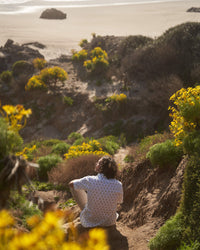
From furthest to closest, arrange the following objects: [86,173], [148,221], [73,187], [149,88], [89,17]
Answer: [89,17] < [149,88] < [86,173] < [148,221] < [73,187]

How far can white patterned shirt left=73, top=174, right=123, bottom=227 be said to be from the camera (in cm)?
431

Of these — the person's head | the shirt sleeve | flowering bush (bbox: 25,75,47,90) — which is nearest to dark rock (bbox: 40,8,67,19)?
flowering bush (bbox: 25,75,47,90)

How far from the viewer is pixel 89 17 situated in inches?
2438

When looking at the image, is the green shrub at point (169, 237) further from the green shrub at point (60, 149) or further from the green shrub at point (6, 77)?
the green shrub at point (6, 77)

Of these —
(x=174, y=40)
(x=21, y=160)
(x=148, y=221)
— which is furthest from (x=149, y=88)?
(x=21, y=160)

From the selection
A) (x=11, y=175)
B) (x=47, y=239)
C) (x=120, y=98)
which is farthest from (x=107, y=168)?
(x=120, y=98)

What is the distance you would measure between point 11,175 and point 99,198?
2.10 meters

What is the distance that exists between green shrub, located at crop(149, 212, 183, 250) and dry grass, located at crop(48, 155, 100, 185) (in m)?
3.88

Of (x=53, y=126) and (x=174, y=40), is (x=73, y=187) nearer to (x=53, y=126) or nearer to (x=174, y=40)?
(x=53, y=126)

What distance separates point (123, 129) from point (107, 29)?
116ft

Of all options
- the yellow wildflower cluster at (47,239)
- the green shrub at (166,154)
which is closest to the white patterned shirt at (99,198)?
the green shrub at (166,154)

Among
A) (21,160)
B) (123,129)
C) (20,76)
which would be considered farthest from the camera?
(20,76)

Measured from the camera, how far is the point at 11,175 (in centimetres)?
246

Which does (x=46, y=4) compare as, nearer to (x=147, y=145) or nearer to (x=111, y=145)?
(x=111, y=145)
